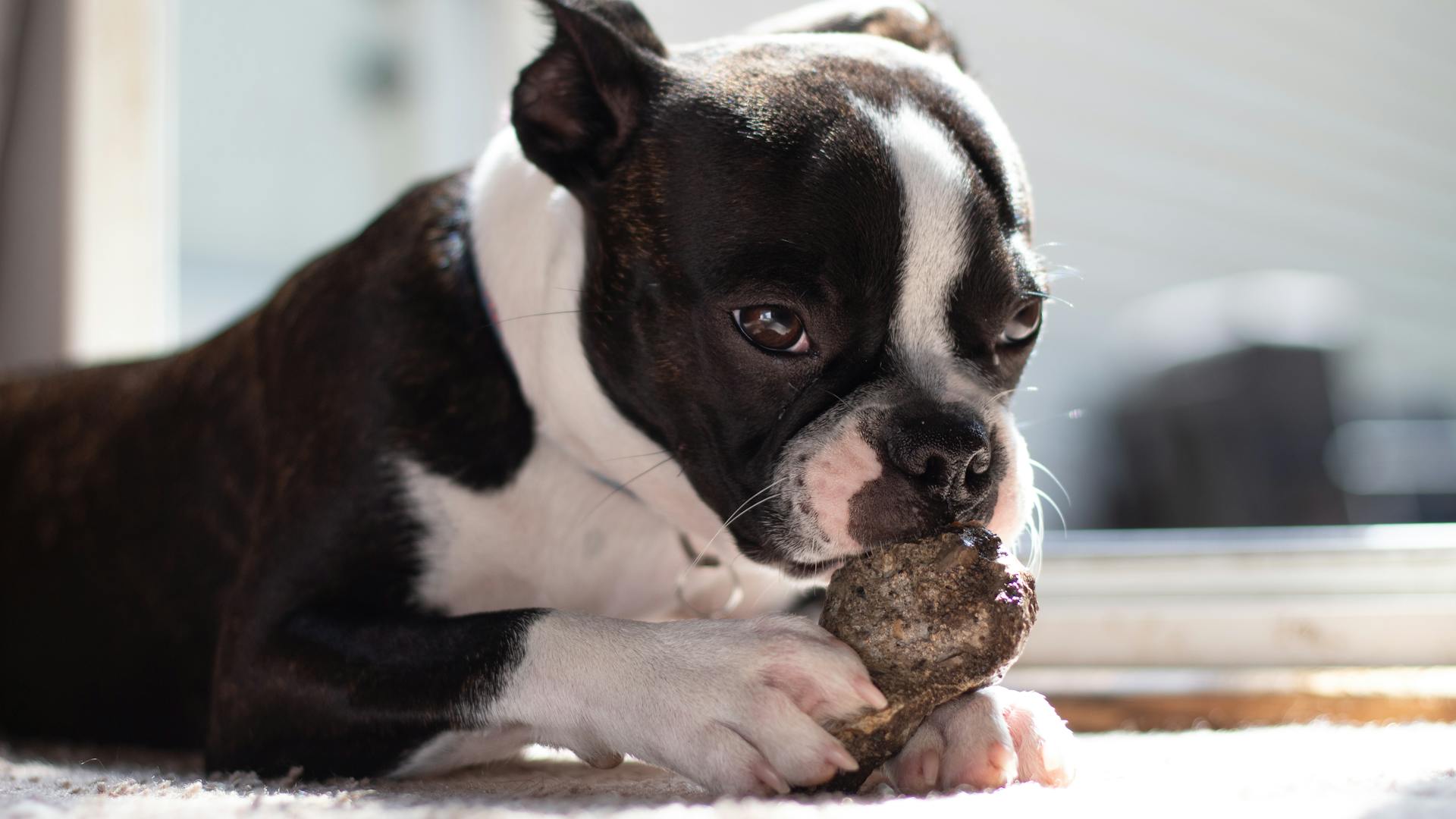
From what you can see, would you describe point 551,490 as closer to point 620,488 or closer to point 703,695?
point 620,488

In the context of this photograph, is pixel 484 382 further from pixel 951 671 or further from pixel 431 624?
pixel 951 671

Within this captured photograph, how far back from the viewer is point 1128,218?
17.3ft

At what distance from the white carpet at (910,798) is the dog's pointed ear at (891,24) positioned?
3.49 ft

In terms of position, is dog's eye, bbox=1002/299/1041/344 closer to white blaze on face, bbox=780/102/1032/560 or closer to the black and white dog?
the black and white dog

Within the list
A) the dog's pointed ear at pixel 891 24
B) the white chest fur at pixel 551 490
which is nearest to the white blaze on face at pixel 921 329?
the white chest fur at pixel 551 490

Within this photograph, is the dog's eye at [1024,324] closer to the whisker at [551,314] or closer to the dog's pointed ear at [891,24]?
the whisker at [551,314]

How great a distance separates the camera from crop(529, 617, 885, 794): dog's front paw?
3.85 ft

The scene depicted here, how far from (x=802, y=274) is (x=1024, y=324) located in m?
0.34

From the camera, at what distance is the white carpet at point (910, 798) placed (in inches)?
39.0

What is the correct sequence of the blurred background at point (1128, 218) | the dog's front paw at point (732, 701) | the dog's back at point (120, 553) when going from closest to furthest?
Result: the dog's front paw at point (732, 701) → the dog's back at point (120, 553) → the blurred background at point (1128, 218)

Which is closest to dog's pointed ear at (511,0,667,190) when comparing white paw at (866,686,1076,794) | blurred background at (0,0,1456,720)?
white paw at (866,686,1076,794)

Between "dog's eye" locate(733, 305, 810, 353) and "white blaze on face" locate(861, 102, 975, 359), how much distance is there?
10 centimetres

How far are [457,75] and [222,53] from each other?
2.66 ft

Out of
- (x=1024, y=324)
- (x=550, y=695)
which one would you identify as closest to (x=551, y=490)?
(x=550, y=695)
